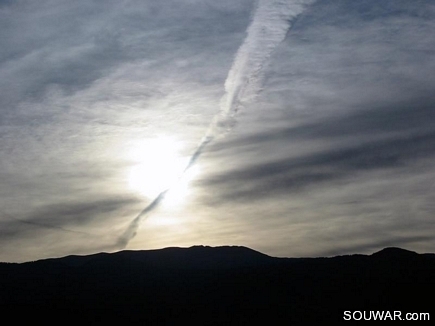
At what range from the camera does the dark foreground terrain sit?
91.3 meters

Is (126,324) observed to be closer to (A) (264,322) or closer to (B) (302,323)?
(A) (264,322)

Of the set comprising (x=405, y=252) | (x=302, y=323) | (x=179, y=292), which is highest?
(x=405, y=252)

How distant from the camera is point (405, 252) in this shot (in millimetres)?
131500

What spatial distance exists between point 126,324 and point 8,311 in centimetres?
2358

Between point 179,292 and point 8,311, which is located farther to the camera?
point 179,292

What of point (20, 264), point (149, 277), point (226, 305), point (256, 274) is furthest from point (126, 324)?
point (20, 264)

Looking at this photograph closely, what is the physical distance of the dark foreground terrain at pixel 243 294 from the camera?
91312 mm

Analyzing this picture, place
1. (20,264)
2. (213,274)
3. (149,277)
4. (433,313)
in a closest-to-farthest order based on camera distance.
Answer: (433,313)
(213,274)
(149,277)
(20,264)

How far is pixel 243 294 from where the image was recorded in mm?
104562

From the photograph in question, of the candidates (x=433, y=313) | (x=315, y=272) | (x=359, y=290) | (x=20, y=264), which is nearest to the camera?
(x=433, y=313)

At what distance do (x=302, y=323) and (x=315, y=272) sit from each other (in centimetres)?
2628

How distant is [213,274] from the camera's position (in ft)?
404

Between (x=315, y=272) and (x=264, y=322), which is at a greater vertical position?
(x=315, y=272)

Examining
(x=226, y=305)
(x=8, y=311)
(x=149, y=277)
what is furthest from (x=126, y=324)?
(x=149, y=277)
